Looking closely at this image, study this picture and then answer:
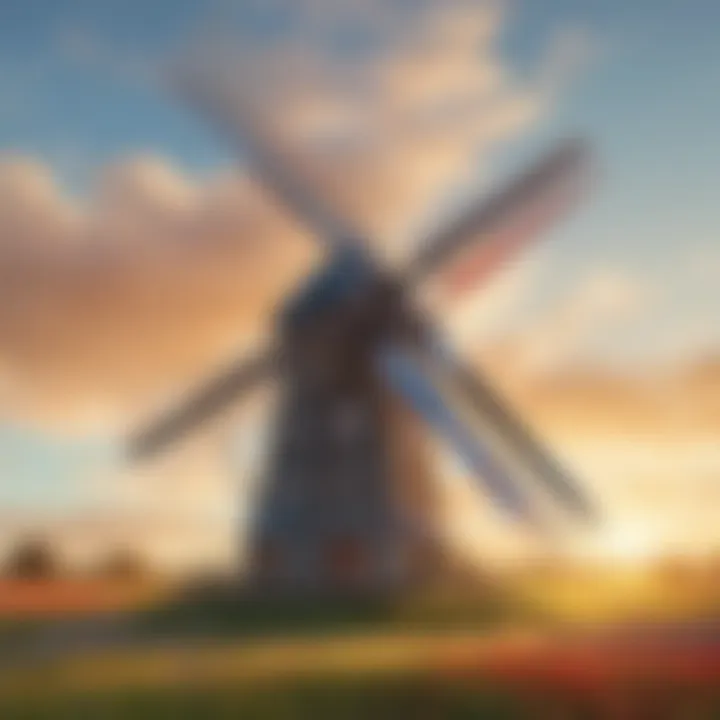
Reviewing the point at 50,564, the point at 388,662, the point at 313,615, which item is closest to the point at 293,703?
the point at 388,662

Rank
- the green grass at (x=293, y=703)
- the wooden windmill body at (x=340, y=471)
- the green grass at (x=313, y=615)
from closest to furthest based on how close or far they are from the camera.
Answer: the green grass at (x=293, y=703) → the green grass at (x=313, y=615) → the wooden windmill body at (x=340, y=471)

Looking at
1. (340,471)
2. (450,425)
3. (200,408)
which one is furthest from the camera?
(340,471)

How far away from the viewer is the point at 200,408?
4.93m

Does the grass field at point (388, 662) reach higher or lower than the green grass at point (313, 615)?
lower

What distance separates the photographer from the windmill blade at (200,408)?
475cm

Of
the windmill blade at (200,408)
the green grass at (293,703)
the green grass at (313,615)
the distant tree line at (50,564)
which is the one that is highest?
the windmill blade at (200,408)

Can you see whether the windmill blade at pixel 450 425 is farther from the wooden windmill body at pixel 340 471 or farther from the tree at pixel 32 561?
the tree at pixel 32 561

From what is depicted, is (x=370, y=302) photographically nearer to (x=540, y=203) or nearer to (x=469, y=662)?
(x=540, y=203)

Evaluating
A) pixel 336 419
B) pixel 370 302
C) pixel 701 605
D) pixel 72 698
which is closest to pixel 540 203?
pixel 370 302

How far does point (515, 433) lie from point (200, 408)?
52.4 inches

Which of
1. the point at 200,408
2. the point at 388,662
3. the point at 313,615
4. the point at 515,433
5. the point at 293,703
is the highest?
the point at 200,408

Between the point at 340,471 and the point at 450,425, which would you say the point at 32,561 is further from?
the point at 450,425

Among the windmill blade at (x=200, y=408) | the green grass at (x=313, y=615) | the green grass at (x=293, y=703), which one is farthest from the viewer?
the windmill blade at (x=200, y=408)

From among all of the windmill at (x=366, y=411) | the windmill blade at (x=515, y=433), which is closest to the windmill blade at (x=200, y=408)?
the windmill at (x=366, y=411)
